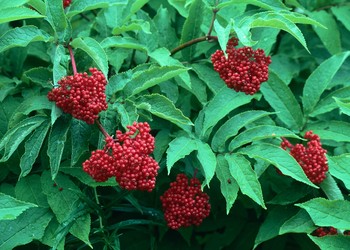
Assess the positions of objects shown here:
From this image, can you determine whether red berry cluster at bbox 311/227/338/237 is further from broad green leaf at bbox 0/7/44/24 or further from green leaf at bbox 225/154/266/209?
broad green leaf at bbox 0/7/44/24

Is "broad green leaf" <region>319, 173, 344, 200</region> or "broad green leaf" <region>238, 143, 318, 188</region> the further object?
"broad green leaf" <region>319, 173, 344, 200</region>

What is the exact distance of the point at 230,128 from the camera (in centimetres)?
305

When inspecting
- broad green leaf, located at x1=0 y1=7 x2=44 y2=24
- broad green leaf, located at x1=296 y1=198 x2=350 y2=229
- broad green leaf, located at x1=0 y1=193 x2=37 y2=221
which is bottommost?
broad green leaf, located at x1=296 y1=198 x2=350 y2=229

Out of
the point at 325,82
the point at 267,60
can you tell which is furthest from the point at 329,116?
the point at 267,60

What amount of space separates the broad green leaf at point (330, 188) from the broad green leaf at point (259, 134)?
30cm

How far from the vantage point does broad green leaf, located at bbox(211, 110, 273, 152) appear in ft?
9.92

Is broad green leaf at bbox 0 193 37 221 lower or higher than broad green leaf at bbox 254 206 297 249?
higher

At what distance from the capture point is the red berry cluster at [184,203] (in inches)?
117

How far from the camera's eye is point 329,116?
144 inches

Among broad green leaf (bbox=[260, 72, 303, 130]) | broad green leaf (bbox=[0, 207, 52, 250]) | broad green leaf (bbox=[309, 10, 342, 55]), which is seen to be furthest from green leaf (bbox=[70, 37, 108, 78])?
broad green leaf (bbox=[309, 10, 342, 55])

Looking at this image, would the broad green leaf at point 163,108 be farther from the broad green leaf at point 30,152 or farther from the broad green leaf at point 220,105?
the broad green leaf at point 30,152

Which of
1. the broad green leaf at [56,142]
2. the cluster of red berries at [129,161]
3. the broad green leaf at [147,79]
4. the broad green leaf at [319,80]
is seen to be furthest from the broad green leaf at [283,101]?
the broad green leaf at [56,142]

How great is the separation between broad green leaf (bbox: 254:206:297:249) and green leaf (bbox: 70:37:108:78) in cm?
112

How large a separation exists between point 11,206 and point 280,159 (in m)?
1.18
